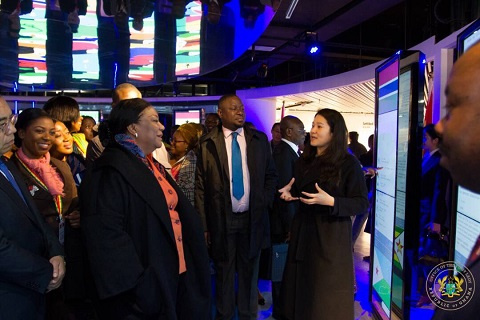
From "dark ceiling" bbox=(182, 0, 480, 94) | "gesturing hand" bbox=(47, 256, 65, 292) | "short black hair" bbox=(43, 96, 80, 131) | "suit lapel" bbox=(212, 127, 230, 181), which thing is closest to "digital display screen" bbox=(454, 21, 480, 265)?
"suit lapel" bbox=(212, 127, 230, 181)

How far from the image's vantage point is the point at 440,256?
4391 millimetres

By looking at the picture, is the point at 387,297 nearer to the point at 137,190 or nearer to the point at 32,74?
the point at 137,190

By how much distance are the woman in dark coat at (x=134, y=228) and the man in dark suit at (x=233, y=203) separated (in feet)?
3.04

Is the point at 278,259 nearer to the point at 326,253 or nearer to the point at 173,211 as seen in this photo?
the point at 326,253

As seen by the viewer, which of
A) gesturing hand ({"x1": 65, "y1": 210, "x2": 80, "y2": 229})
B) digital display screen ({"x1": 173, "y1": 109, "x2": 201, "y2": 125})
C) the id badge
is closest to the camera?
gesturing hand ({"x1": 65, "y1": 210, "x2": 80, "y2": 229})

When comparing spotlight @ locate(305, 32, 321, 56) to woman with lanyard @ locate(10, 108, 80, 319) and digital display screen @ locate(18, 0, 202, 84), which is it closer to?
digital display screen @ locate(18, 0, 202, 84)

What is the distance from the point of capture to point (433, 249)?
451cm

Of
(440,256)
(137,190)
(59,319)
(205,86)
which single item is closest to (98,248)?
(137,190)

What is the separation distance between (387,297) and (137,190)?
2.20m

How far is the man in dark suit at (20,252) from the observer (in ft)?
5.12

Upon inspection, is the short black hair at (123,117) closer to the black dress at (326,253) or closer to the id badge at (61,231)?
the id badge at (61,231)

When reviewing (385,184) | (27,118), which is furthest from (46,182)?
(385,184)

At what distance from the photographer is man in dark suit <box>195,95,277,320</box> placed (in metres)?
3.03

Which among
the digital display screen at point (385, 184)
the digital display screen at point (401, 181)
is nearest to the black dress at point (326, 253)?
the digital display screen at point (401, 181)
